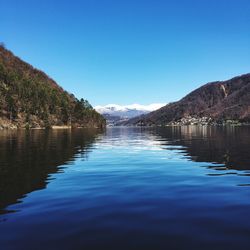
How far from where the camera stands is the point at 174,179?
77.2 ft

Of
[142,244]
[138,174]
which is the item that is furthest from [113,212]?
[138,174]

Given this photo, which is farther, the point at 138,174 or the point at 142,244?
the point at 138,174

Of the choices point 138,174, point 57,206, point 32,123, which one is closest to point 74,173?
point 138,174

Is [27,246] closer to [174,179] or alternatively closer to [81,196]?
[81,196]

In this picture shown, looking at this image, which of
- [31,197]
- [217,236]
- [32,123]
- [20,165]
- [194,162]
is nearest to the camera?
[217,236]

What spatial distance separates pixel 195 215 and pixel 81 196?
274 inches

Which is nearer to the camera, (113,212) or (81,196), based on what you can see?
(113,212)

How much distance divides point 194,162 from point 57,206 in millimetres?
20870

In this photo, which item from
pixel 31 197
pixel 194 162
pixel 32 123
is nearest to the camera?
pixel 31 197

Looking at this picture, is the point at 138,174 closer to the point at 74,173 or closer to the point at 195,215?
the point at 74,173

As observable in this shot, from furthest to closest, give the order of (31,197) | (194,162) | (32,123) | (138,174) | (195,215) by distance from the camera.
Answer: (32,123) → (194,162) → (138,174) → (31,197) → (195,215)

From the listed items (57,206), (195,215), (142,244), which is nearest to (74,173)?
(57,206)

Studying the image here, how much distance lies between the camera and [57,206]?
1566 centimetres

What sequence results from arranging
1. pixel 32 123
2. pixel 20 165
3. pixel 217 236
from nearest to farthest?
pixel 217 236 → pixel 20 165 → pixel 32 123
